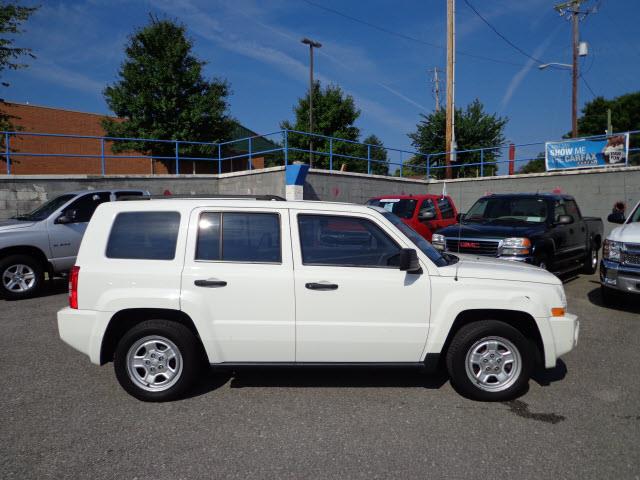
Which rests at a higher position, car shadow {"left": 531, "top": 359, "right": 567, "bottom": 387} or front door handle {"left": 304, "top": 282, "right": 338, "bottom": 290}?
front door handle {"left": 304, "top": 282, "right": 338, "bottom": 290}

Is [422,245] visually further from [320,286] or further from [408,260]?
[320,286]

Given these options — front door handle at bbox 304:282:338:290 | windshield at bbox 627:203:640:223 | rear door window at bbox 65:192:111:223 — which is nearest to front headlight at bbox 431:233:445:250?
windshield at bbox 627:203:640:223

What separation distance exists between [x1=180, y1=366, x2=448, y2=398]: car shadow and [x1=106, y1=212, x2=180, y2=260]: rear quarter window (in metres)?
Answer: 1.24

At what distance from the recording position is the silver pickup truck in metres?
8.29

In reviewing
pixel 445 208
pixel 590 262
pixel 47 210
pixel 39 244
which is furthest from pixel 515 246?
pixel 47 210

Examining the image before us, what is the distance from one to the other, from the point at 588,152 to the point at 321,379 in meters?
16.8

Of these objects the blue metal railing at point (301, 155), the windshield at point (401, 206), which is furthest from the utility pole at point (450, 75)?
the windshield at point (401, 206)

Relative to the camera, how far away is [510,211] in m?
9.28

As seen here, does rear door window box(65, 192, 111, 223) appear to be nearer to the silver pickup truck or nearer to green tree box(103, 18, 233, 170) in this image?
the silver pickup truck

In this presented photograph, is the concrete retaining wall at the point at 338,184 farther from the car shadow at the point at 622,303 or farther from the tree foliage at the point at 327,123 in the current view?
the tree foliage at the point at 327,123

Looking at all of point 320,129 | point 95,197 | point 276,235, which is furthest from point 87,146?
point 276,235

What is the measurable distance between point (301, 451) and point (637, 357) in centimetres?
420

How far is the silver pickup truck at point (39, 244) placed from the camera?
27.2 feet

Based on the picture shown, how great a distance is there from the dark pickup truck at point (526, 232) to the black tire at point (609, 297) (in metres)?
0.90
